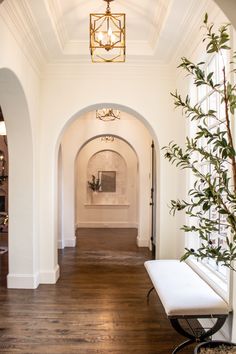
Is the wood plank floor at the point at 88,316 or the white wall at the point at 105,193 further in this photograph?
the white wall at the point at 105,193

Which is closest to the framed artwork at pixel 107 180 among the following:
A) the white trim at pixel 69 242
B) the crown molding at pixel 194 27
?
the white trim at pixel 69 242

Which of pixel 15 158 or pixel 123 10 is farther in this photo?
pixel 15 158

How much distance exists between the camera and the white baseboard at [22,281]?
4652 millimetres

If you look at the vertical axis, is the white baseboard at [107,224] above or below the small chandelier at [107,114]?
below

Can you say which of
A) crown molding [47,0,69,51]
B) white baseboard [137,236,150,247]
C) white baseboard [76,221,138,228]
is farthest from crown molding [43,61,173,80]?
white baseboard [76,221,138,228]

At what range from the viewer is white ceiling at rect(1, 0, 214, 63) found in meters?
3.39

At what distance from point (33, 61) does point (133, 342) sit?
353cm

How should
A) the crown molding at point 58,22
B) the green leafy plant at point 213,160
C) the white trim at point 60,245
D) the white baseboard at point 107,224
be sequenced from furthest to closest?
1. the white baseboard at point 107,224
2. the white trim at point 60,245
3. the crown molding at point 58,22
4. the green leafy plant at point 213,160

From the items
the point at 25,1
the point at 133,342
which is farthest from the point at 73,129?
the point at 133,342

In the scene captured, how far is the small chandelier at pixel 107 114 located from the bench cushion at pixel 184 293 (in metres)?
4.94

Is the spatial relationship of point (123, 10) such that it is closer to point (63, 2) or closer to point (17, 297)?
point (63, 2)

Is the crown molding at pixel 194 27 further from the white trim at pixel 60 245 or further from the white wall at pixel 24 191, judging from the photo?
the white trim at pixel 60 245

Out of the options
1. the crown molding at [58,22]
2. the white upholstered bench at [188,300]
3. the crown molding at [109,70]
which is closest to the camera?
Answer: the white upholstered bench at [188,300]

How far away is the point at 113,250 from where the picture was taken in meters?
7.46
